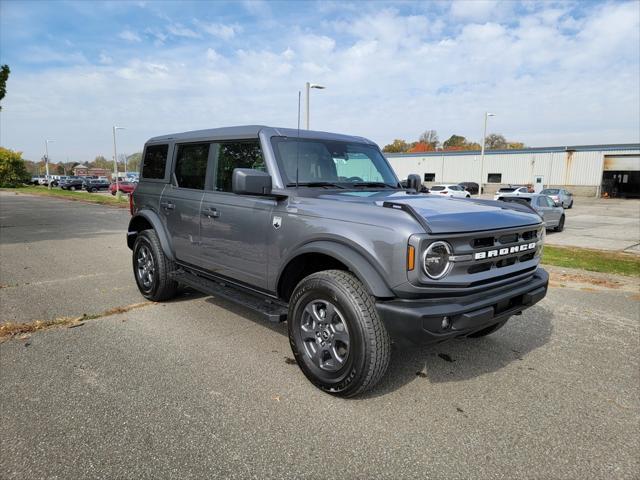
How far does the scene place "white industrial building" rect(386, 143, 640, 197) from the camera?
42.4 meters

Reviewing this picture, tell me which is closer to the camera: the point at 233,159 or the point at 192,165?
the point at 233,159

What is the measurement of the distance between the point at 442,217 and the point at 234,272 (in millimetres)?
2056

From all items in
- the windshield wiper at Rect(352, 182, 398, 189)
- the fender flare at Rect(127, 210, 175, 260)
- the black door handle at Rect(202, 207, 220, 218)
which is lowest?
the fender flare at Rect(127, 210, 175, 260)

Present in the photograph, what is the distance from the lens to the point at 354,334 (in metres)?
2.88

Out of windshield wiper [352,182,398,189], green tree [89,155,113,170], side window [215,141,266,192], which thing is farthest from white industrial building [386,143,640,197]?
green tree [89,155,113,170]

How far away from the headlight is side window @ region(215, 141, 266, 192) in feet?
5.77

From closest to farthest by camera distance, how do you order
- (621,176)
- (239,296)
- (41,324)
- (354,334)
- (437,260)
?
(437,260) → (354,334) → (239,296) → (41,324) → (621,176)

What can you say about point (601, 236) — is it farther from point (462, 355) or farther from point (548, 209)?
point (462, 355)

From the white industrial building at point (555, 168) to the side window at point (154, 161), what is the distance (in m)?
37.3

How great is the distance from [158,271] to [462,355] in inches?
136

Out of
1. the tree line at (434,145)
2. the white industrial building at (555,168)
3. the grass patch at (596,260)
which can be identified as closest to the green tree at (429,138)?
the tree line at (434,145)

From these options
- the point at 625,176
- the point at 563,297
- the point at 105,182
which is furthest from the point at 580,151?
the point at 105,182

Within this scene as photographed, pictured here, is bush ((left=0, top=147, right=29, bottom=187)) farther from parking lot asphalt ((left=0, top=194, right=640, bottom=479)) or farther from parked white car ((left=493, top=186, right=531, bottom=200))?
parking lot asphalt ((left=0, top=194, right=640, bottom=479))

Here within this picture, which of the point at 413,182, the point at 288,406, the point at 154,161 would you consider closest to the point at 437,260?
the point at 288,406
